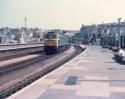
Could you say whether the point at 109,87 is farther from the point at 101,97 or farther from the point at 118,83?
the point at 101,97

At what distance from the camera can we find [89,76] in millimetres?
22438

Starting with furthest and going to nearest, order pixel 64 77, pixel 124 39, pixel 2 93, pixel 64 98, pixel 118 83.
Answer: pixel 124 39 → pixel 64 77 → pixel 118 83 → pixel 2 93 → pixel 64 98

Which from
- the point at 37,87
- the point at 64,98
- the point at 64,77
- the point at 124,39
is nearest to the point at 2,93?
the point at 37,87

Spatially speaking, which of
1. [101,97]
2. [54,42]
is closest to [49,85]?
[101,97]

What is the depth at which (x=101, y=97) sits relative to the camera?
14844 millimetres

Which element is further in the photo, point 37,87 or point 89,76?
point 89,76

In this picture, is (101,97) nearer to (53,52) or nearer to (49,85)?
(49,85)

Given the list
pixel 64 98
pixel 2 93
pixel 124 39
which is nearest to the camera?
pixel 64 98

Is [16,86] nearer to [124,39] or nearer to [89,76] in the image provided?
[89,76]

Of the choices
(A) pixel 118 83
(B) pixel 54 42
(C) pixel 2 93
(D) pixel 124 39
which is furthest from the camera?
(D) pixel 124 39

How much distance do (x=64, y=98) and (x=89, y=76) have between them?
26.8 ft

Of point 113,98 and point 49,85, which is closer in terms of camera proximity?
point 113,98

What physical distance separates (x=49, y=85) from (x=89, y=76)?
4.90 m

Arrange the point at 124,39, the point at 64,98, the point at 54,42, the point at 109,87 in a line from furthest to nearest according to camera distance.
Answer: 1. the point at 124,39
2. the point at 54,42
3. the point at 109,87
4. the point at 64,98
